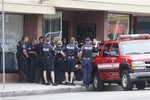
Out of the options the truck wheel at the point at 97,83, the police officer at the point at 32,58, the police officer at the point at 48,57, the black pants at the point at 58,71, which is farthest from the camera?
the police officer at the point at 32,58

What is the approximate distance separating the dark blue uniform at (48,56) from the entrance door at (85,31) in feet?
18.1

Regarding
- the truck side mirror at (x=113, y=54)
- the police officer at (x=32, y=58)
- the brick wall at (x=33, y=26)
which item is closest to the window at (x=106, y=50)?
the truck side mirror at (x=113, y=54)

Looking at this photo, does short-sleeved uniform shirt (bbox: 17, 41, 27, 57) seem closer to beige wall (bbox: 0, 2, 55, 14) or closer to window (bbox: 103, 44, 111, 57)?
beige wall (bbox: 0, 2, 55, 14)

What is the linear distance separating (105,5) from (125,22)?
3.61 metres

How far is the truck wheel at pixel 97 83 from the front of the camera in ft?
74.8

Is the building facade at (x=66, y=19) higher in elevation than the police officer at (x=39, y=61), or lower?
higher

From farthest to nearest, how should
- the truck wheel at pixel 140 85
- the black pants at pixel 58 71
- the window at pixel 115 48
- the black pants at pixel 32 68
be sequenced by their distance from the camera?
the black pants at pixel 32 68, the black pants at pixel 58 71, the truck wheel at pixel 140 85, the window at pixel 115 48

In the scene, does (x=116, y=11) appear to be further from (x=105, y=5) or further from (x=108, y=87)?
(x=108, y=87)

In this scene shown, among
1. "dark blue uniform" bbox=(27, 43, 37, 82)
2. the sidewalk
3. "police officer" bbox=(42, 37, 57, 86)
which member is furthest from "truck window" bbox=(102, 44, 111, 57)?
"dark blue uniform" bbox=(27, 43, 37, 82)

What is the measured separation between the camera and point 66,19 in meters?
28.7

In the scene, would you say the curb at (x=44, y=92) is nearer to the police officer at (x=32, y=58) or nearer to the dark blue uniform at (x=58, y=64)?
the dark blue uniform at (x=58, y=64)

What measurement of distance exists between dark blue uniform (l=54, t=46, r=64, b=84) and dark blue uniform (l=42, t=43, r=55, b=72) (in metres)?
0.37

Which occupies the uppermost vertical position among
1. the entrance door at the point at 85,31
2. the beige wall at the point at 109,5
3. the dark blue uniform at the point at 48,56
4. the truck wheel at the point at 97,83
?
the beige wall at the point at 109,5

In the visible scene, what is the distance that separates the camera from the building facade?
24812 millimetres
